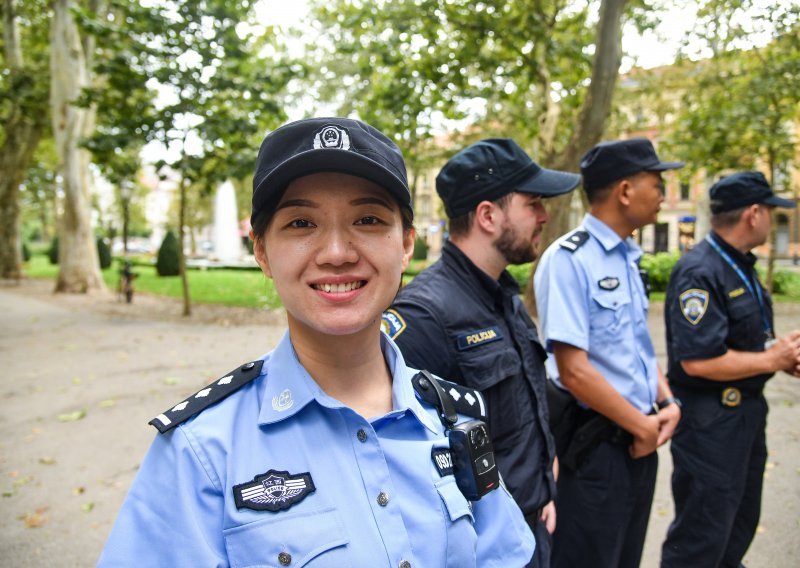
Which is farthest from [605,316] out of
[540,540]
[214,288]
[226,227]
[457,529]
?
[226,227]

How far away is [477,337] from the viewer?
7.03ft

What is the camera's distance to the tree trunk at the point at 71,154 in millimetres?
15891

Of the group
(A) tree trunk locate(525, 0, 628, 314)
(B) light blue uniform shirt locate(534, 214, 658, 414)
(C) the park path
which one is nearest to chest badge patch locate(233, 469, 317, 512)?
(B) light blue uniform shirt locate(534, 214, 658, 414)

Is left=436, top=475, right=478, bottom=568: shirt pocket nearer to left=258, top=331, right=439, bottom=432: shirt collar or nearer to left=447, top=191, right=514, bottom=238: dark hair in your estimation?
left=258, top=331, right=439, bottom=432: shirt collar

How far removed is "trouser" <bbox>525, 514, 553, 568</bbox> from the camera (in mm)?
2115

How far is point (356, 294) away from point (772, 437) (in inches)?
231

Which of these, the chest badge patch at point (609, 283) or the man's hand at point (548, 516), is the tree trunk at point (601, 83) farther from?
the man's hand at point (548, 516)

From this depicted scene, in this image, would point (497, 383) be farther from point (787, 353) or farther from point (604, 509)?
point (787, 353)

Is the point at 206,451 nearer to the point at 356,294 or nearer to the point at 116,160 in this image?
the point at 356,294

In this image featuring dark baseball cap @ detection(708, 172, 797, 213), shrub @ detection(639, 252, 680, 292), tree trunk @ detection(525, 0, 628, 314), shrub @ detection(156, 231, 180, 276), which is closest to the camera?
dark baseball cap @ detection(708, 172, 797, 213)

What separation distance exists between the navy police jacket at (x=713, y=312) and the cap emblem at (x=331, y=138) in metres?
2.40

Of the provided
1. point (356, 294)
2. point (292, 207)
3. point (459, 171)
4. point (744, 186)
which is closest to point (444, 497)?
point (356, 294)

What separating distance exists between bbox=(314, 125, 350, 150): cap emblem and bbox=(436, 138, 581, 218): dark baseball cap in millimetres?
1209

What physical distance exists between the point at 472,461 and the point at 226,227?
36449mm
